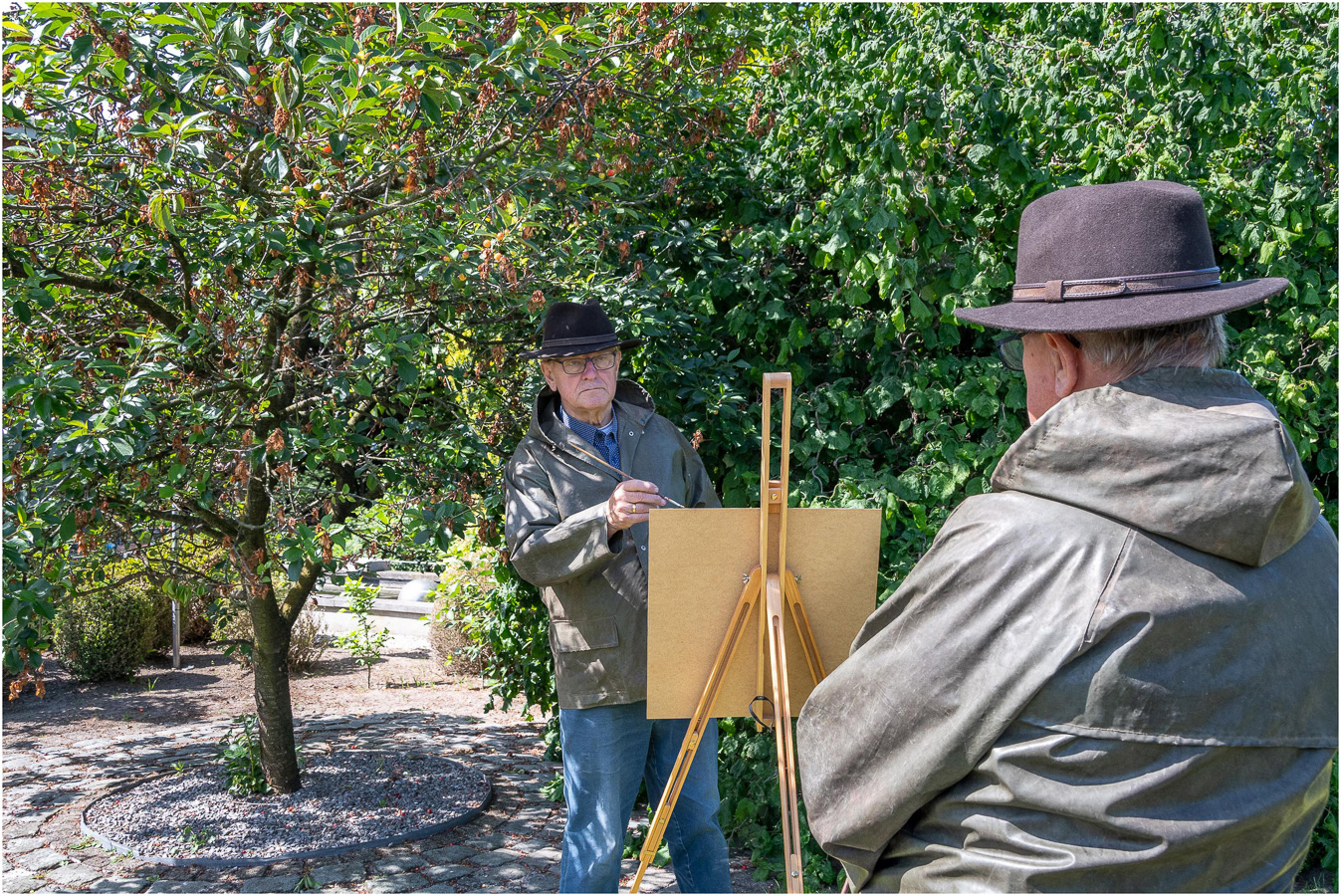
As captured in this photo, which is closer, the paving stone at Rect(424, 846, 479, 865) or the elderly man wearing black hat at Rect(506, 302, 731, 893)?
the elderly man wearing black hat at Rect(506, 302, 731, 893)

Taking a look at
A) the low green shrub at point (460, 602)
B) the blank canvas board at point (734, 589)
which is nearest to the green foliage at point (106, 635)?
the low green shrub at point (460, 602)

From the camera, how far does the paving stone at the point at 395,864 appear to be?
12.1 ft

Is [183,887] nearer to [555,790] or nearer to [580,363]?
[555,790]

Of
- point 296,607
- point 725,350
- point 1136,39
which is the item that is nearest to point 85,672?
point 296,607

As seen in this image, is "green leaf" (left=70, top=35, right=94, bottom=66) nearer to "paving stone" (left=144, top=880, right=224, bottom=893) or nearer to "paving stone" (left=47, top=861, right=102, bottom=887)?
"paving stone" (left=144, top=880, right=224, bottom=893)

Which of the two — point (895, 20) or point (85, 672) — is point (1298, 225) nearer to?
point (895, 20)

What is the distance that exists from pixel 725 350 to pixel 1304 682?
3.19 meters

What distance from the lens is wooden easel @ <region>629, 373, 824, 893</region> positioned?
2010mm

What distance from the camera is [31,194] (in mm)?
3184

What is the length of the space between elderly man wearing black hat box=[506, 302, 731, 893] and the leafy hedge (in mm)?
742

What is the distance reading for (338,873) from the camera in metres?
3.67

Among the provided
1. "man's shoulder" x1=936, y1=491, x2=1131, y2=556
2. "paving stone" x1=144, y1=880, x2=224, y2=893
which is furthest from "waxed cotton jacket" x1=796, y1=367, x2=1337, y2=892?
"paving stone" x1=144, y1=880, x2=224, y2=893

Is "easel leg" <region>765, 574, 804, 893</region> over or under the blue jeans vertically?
over

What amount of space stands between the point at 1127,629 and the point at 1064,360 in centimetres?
39
